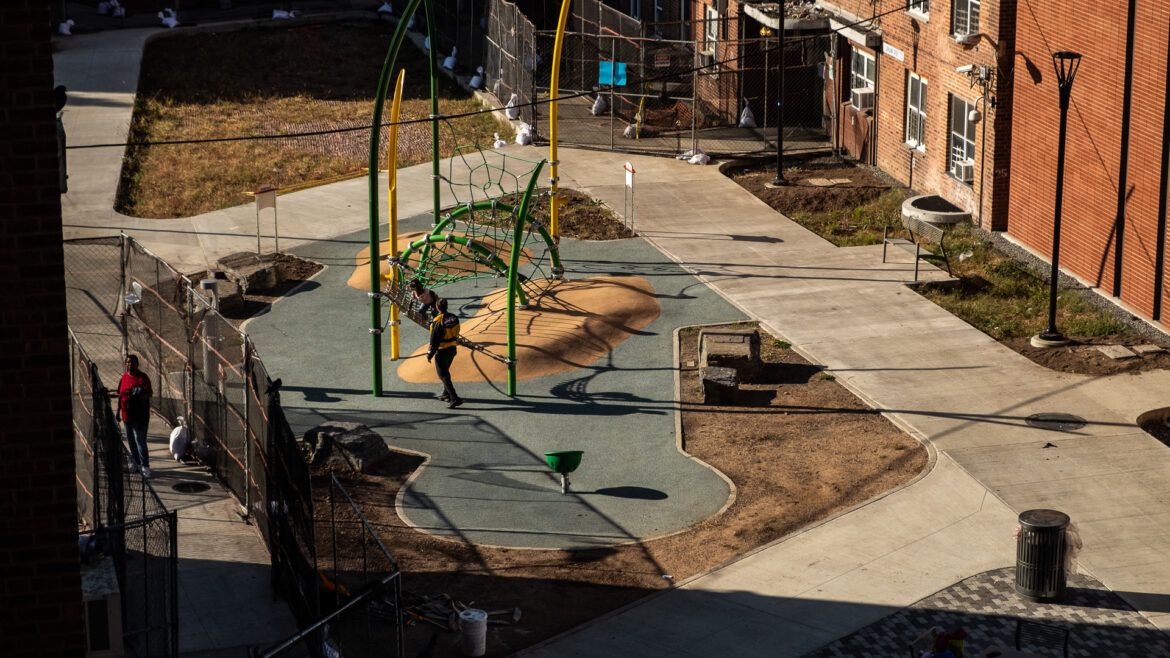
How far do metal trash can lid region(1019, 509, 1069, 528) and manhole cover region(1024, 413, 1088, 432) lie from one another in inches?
169

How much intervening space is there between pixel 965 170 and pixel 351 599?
66.2 feet

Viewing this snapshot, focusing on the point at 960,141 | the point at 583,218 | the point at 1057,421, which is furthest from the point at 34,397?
the point at 960,141

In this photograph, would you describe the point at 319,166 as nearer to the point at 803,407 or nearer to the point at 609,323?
the point at 609,323

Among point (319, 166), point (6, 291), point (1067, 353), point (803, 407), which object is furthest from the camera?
point (319, 166)

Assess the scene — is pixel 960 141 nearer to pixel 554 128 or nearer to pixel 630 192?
pixel 630 192

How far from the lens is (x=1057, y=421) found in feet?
61.8

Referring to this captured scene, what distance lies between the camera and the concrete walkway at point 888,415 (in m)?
14.4

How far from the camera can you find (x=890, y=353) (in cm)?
2159

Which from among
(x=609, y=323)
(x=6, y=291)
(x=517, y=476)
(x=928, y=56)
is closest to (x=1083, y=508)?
(x=517, y=476)

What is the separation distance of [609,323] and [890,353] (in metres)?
4.56

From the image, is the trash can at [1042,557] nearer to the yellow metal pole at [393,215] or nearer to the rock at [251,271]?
the yellow metal pole at [393,215]

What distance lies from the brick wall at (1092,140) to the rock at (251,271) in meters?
13.7

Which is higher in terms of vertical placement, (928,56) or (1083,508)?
(928,56)

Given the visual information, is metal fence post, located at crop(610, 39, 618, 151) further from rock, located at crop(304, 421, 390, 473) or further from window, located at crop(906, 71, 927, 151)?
rock, located at crop(304, 421, 390, 473)
